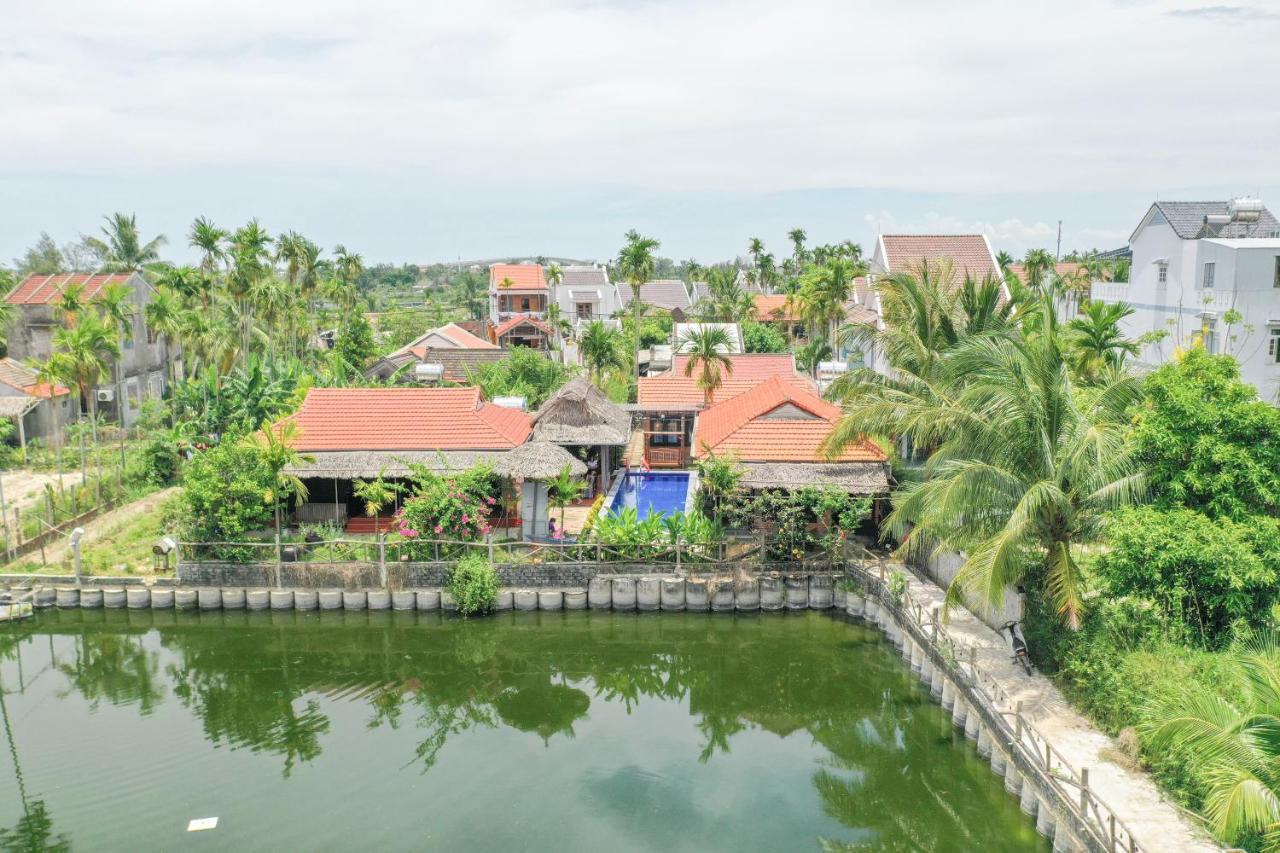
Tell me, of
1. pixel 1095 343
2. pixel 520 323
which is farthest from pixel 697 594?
pixel 520 323

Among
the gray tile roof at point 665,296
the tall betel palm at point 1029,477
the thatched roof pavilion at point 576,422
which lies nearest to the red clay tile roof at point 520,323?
the gray tile roof at point 665,296

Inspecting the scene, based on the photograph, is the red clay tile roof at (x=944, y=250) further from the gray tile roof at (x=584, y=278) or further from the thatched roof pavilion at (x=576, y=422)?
the gray tile roof at (x=584, y=278)

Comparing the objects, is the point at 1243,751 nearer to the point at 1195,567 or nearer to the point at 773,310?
the point at 1195,567

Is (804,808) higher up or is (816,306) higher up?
(816,306)

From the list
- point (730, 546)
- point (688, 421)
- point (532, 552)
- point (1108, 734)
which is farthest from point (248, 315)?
point (1108, 734)

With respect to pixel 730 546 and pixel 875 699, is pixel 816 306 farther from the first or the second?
pixel 875 699
